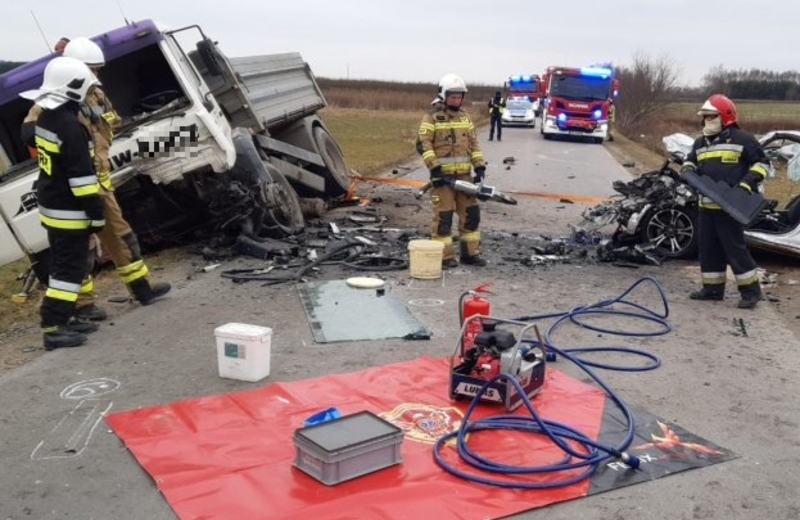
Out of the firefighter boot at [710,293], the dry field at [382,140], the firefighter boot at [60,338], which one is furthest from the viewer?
the dry field at [382,140]

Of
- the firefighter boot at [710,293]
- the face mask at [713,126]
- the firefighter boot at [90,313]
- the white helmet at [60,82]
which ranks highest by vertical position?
the white helmet at [60,82]

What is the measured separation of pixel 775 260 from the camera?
853cm

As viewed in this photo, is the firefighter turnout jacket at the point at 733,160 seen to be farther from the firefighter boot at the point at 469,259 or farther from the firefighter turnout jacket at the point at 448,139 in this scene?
the firefighter boot at the point at 469,259

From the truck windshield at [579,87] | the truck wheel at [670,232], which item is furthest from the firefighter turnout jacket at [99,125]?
the truck windshield at [579,87]

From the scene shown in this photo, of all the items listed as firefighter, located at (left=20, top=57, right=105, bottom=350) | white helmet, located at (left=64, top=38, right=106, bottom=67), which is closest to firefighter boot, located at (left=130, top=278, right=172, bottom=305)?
firefighter, located at (left=20, top=57, right=105, bottom=350)

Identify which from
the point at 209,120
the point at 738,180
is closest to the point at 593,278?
the point at 738,180

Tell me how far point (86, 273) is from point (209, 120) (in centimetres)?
230

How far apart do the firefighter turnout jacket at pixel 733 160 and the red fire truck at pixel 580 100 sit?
67.9 ft

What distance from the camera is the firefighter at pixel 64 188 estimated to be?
199 inches

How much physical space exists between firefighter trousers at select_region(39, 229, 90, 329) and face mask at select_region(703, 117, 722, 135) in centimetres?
551

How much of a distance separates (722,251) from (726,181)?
66cm

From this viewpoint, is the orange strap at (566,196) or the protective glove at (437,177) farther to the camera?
the orange strap at (566,196)

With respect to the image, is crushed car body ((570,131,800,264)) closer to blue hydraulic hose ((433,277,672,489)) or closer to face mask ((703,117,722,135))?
face mask ((703,117,722,135))

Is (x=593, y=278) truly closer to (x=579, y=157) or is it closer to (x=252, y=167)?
(x=252, y=167)
